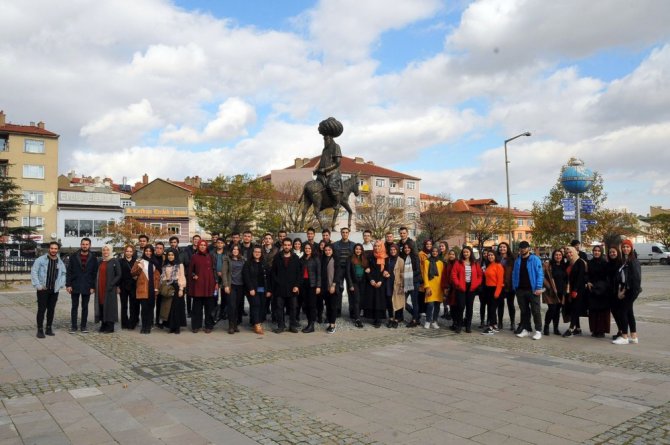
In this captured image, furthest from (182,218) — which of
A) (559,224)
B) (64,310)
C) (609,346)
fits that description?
(609,346)

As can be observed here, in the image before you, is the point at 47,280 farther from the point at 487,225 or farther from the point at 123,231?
the point at 487,225

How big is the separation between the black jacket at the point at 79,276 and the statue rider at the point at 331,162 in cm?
618

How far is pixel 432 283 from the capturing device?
35.7 ft

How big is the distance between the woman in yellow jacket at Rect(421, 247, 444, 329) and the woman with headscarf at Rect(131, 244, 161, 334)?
5.44 metres

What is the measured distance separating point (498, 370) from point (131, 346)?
5.92 m

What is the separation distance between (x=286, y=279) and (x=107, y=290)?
346cm

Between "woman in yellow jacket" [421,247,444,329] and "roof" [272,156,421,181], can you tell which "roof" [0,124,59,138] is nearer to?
"roof" [272,156,421,181]

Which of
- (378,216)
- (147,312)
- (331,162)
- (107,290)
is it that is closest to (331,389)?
(147,312)

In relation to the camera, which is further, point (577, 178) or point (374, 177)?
point (374, 177)

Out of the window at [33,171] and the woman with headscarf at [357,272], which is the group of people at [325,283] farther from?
the window at [33,171]

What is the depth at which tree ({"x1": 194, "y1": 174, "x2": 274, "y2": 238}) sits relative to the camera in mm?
45625

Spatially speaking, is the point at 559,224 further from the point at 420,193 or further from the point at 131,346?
the point at 420,193

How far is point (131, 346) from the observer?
895 cm

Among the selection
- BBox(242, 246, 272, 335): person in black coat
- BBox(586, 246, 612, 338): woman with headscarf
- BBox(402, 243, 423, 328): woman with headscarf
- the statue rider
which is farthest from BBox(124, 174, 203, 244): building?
BBox(586, 246, 612, 338): woman with headscarf
